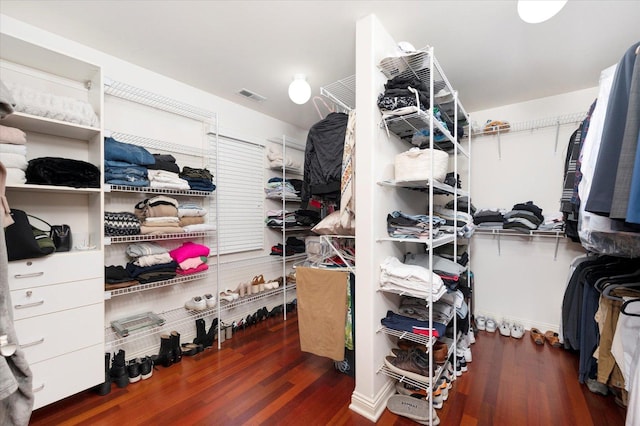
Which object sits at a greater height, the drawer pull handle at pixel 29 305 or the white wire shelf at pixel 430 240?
the white wire shelf at pixel 430 240

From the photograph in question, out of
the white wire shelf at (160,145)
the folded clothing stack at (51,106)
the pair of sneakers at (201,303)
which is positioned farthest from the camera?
the pair of sneakers at (201,303)

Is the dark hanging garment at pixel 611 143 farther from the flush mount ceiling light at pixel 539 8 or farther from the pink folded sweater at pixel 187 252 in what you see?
the pink folded sweater at pixel 187 252

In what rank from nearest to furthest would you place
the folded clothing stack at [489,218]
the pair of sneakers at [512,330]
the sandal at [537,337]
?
the sandal at [537,337]
the pair of sneakers at [512,330]
the folded clothing stack at [489,218]

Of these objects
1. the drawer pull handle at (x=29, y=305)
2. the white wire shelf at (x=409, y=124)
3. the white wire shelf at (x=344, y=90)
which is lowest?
the drawer pull handle at (x=29, y=305)

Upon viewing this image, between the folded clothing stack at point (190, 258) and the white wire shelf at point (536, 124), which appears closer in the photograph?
the folded clothing stack at point (190, 258)

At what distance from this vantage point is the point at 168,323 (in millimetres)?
2424

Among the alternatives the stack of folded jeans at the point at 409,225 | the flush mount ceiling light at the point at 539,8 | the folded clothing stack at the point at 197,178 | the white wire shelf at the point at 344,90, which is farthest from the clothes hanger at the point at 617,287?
the folded clothing stack at the point at 197,178

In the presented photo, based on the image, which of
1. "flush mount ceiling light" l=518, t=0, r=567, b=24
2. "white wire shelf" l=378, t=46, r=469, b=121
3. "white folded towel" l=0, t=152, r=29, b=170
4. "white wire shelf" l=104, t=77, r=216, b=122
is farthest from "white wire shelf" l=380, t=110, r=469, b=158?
"white folded towel" l=0, t=152, r=29, b=170

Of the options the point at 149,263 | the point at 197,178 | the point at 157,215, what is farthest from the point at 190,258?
the point at 197,178

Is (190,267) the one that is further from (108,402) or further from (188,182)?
(108,402)

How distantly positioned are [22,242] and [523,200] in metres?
4.03

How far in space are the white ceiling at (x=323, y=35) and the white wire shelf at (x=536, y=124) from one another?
281 mm

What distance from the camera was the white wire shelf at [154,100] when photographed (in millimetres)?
2119

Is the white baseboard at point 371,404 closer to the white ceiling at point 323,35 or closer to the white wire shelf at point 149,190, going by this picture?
the white wire shelf at point 149,190
